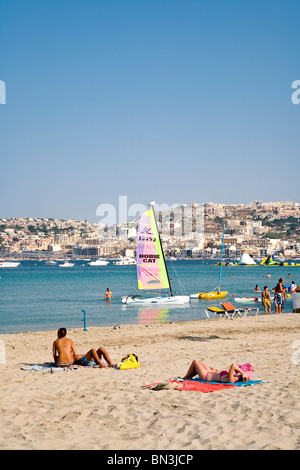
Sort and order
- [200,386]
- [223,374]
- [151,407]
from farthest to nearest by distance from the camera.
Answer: [223,374] < [200,386] < [151,407]

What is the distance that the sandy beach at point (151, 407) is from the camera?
620cm

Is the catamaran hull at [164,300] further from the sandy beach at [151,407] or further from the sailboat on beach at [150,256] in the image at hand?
the sandy beach at [151,407]

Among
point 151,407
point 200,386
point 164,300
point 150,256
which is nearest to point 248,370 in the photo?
point 200,386

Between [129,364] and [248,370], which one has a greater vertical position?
[248,370]

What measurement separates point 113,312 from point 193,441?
25.7 metres

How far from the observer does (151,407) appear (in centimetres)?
765

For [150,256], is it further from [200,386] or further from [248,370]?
[200,386]

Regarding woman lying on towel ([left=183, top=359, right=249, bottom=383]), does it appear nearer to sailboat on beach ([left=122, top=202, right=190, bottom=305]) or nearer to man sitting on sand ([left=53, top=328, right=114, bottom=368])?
→ man sitting on sand ([left=53, top=328, right=114, bottom=368])

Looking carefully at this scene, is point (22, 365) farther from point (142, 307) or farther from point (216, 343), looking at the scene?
point (142, 307)

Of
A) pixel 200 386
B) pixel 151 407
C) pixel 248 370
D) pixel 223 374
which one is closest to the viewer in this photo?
pixel 151 407

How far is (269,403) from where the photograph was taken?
7590 millimetres

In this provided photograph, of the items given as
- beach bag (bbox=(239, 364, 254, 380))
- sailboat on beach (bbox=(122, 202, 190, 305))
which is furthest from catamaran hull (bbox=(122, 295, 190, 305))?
beach bag (bbox=(239, 364, 254, 380))
